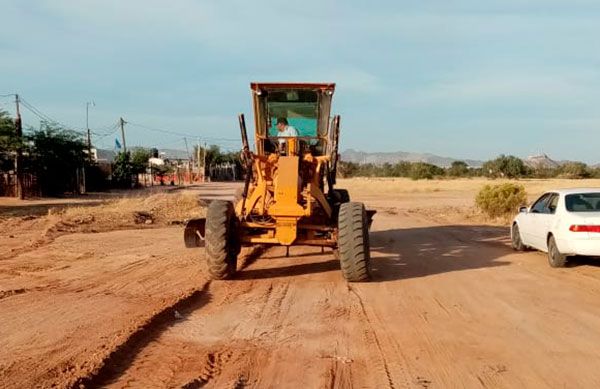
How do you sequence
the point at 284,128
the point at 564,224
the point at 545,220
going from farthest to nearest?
the point at 545,220 < the point at 284,128 < the point at 564,224

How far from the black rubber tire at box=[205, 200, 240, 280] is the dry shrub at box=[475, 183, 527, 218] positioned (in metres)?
18.1

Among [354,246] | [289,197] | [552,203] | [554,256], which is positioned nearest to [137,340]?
[354,246]

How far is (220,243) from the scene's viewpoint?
11656 mm

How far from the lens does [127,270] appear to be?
12914 millimetres

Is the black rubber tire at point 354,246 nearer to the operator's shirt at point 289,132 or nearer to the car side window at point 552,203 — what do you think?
the operator's shirt at point 289,132

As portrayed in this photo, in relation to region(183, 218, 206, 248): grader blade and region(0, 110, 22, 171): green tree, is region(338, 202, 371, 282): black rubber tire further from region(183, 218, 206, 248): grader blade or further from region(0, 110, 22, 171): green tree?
region(0, 110, 22, 171): green tree

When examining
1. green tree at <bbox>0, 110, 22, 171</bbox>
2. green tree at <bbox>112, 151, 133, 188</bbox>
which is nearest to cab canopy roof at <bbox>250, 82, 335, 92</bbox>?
green tree at <bbox>0, 110, 22, 171</bbox>

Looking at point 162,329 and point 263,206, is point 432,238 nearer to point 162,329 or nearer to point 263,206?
point 263,206

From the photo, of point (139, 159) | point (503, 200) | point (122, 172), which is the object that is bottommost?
point (503, 200)

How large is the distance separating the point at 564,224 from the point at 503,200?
589 inches

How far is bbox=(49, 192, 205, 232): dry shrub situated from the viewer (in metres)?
22.8

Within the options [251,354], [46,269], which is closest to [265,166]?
[46,269]

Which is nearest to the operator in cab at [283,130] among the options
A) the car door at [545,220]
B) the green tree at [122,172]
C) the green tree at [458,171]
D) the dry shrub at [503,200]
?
the car door at [545,220]

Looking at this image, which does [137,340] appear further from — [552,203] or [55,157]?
[55,157]
